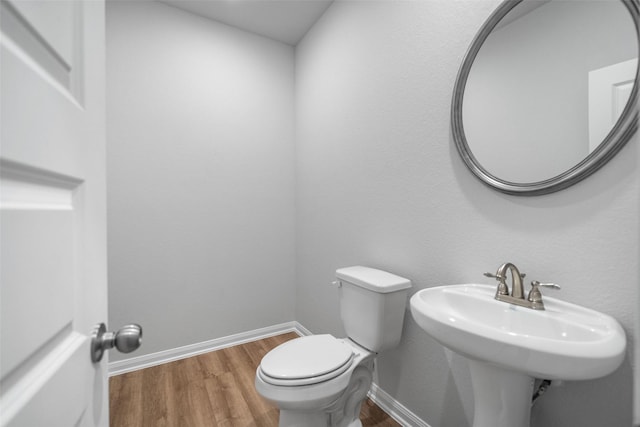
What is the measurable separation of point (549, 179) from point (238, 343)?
231cm

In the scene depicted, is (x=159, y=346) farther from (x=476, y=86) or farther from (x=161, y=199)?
(x=476, y=86)

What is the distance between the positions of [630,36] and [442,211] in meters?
0.77

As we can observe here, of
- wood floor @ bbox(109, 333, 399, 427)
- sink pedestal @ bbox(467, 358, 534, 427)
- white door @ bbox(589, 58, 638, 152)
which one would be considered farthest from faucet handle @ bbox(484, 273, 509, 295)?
wood floor @ bbox(109, 333, 399, 427)

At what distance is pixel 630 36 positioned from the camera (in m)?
0.82

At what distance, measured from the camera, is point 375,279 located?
1413 millimetres

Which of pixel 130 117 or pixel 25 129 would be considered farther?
pixel 130 117

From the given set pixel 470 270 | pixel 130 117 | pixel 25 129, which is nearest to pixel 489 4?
pixel 470 270

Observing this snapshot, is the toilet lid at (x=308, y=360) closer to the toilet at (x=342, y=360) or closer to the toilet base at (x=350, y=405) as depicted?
the toilet at (x=342, y=360)

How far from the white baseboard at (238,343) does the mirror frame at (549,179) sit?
1190 millimetres

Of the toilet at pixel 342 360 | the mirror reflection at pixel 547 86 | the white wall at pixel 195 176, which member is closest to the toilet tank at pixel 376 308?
the toilet at pixel 342 360

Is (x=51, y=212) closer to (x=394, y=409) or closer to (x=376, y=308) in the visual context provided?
(x=376, y=308)

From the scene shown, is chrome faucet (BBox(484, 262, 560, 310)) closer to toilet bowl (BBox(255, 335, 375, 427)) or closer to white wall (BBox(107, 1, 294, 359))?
toilet bowl (BBox(255, 335, 375, 427))

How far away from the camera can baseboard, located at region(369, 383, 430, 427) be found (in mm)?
1410

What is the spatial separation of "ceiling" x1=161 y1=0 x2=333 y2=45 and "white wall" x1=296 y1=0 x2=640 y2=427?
4.3 inches
